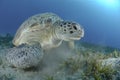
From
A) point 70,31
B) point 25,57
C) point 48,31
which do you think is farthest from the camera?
point 48,31

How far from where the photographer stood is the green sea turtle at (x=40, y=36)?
4637 mm

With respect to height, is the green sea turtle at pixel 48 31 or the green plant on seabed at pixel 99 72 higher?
the green sea turtle at pixel 48 31

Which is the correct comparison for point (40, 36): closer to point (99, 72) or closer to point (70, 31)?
point (70, 31)

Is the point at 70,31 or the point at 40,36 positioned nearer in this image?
the point at 70,31

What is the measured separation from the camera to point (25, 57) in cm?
456

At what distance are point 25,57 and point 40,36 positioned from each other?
1.41 metres

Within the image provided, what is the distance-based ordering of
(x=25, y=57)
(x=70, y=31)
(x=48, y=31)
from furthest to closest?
1. (x=48, y=31)
2. (x=70, y=31)
3. (x=25, y=57)

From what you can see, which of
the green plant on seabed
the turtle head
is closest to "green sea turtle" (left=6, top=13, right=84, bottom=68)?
the turtle head

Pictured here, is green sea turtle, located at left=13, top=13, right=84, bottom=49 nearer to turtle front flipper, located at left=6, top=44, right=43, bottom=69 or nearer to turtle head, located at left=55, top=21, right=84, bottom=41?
turtle head, located at left=55, top=21, right=84, bottom=41

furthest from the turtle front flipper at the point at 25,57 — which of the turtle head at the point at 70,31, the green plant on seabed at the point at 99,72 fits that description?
the green plant on seabed at the point at 99,72

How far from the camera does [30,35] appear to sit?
237 inches

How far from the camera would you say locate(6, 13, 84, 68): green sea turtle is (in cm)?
464

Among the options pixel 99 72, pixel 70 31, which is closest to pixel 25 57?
pixel 70 31

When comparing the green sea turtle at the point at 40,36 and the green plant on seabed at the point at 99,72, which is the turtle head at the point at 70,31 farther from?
the green plant on seabed at the point at 99,72
